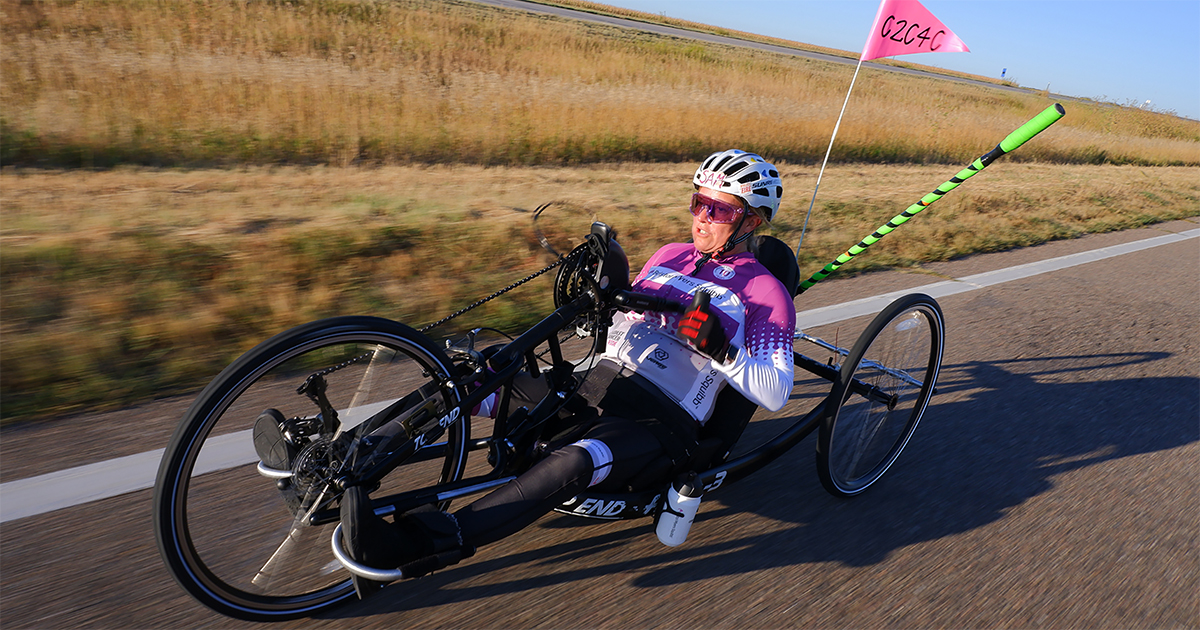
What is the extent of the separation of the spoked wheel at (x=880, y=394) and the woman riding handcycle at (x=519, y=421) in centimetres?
1

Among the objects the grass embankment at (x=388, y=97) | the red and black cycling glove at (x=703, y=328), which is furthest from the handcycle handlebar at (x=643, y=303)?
the grass embankment at (x=388, y=97)

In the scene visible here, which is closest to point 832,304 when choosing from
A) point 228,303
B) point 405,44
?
point 228,303

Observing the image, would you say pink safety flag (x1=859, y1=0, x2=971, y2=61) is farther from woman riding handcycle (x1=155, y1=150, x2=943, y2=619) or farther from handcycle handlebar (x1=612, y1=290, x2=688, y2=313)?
handcycle handlebar (x1=612, y1=290, x2=688, y2=313)

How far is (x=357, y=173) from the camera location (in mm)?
8594

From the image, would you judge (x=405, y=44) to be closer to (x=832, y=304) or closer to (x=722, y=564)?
(x=832, y=304)

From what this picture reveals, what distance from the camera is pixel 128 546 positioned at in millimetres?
2434

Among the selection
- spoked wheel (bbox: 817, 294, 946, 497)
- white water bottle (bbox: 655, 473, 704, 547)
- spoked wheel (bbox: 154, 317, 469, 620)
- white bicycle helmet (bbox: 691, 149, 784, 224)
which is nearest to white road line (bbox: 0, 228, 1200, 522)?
spoked wheel (bbox: 154, 317, 469, 620)

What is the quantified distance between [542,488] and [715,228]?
4.56ft

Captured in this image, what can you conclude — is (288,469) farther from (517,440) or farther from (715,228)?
(715,228)

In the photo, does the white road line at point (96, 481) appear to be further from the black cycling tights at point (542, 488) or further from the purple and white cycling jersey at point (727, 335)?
the purple and white cycling jersey at point (727, 335)

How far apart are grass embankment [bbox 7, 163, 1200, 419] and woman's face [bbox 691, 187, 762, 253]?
191cm

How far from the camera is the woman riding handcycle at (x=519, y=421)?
7.13 ft

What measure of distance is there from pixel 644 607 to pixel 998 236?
26.3ft

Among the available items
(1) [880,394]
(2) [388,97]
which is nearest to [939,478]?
(1) [880,394]
